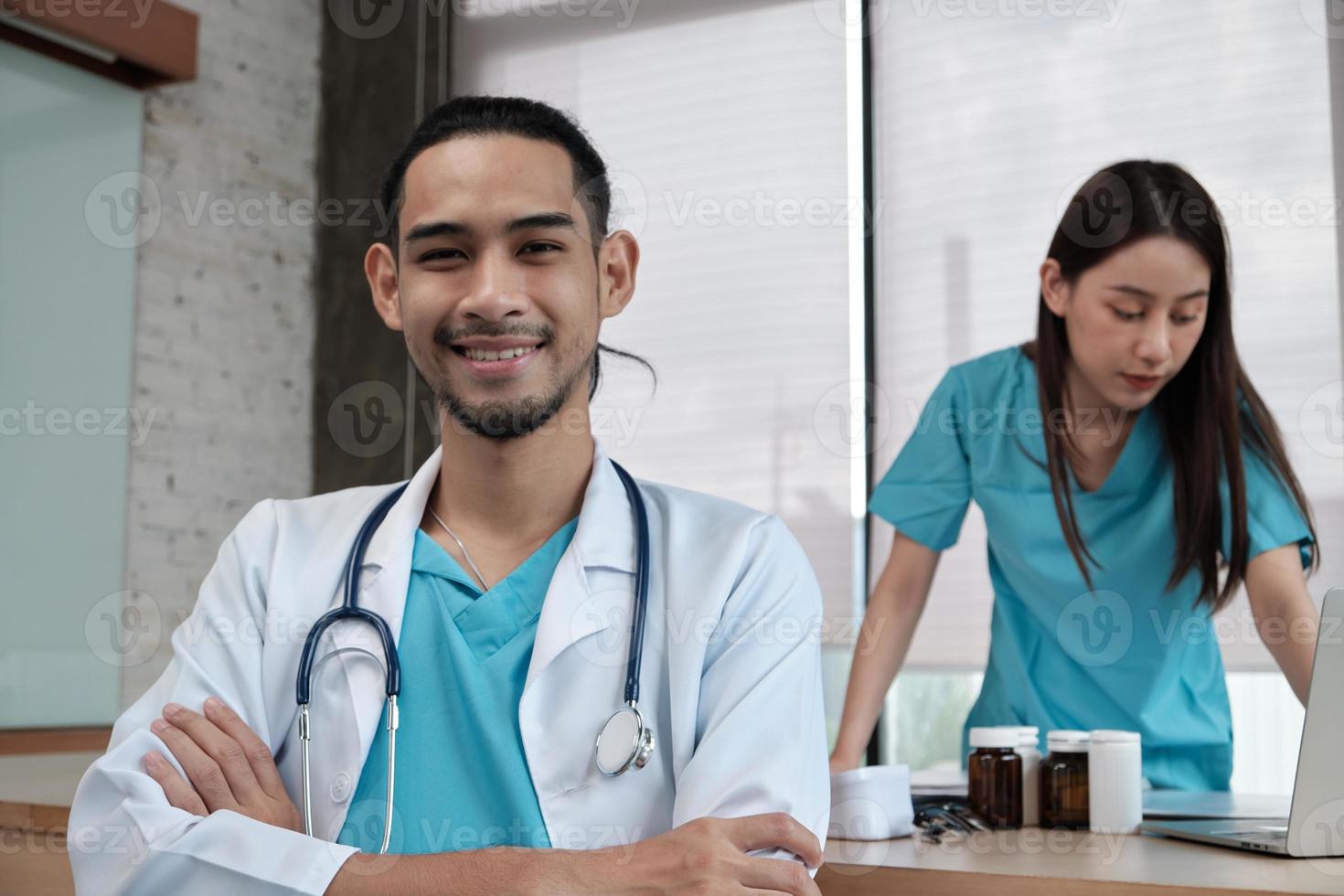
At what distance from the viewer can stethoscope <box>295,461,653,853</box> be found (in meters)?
1.23

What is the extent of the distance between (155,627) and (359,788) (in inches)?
95.4

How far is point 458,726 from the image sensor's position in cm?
129

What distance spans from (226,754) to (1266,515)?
4.25 ft

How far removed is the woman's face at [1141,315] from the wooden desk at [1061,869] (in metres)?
0.63

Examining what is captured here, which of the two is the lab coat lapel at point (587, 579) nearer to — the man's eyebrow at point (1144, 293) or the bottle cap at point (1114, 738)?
the bottle cap at point (1114, 738)

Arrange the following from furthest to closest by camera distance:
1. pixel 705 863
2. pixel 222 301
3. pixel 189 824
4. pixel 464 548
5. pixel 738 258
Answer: pixel 222 301 < pixel 738 258 < pixel 464 548 < pixel 189 824 < pixel 705 863

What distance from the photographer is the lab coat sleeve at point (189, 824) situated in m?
1.16

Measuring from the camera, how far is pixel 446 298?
4.50 feet

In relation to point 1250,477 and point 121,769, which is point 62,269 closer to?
point 121,769

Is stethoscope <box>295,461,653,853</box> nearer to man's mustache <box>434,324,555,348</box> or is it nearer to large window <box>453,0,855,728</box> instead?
man's mustache <box>434,324,555,348</box>

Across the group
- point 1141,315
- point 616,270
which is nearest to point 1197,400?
point 1141,315

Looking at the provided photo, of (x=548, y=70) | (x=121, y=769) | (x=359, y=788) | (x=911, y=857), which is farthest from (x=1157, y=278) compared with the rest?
(x=548, y=70)

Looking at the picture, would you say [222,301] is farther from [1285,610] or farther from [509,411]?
[1285,610]

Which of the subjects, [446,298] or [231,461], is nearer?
[446,298]
